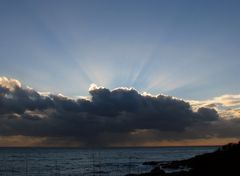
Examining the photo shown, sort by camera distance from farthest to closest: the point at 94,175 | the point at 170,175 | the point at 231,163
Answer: the point at 94,175, the point at 170,175, the point at 231,163

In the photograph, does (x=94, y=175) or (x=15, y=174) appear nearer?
(x=94, y=175)

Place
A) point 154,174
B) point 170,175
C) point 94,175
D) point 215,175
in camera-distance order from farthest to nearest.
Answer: point 94,175 < point 154,174 < point 170,175 < point 215,175

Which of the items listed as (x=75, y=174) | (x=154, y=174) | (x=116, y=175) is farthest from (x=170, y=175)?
(x=75, y=174)

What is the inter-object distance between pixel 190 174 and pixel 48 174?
48973 millimetres

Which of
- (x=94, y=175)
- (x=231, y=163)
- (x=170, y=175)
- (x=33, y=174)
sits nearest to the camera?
(x=231, y=163)

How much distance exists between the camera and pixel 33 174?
3794 inches

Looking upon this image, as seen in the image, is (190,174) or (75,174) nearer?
(190,174)

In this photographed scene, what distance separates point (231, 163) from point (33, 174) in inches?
2176

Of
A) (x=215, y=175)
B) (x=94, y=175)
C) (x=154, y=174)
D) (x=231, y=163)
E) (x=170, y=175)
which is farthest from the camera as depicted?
(x=94, y=175)

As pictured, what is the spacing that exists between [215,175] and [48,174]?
54901 mm

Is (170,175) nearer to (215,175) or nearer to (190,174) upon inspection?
(190,174)

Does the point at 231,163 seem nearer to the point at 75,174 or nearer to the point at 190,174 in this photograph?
the point at 190,174

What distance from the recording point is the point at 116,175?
293 feet

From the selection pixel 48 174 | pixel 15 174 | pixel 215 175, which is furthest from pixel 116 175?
pixel 215 175
